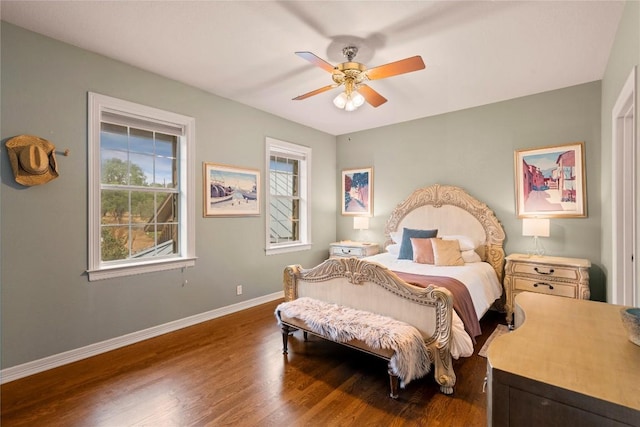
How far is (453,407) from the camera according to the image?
195cm

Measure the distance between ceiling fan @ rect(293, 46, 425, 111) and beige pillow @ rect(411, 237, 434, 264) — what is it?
1740mm

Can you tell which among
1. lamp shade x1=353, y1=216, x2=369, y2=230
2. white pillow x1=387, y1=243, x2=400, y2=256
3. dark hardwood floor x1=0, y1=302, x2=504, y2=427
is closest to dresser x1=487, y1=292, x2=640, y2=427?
dark hardwood floor x1=0, y1=302, x2=504, y2=427

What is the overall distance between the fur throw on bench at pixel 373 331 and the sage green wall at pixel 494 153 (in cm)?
249

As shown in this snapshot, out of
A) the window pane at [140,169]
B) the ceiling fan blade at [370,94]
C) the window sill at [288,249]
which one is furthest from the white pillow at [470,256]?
the window pane at [140,169]

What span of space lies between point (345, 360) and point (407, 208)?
8.78 feet

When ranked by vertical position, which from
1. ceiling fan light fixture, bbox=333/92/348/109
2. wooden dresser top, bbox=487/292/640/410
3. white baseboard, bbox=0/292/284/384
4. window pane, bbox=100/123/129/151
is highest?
ceiling fan light fixture, bbox=333/92/348/109

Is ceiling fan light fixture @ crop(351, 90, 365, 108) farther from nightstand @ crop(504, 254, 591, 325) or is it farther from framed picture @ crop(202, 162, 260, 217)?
nightstand @ crop(504, 254, 591, 325)

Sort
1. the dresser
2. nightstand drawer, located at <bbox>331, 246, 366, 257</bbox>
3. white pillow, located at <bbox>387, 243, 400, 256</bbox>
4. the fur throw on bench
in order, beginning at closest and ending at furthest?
1. the dresser
2. the fur throw on bench
3. white pillow, located at <bbox>387, 243, 400, 256</bbox>
4. nightstand drawer, located at <bbox>331, 246, 366, 257</bbox>

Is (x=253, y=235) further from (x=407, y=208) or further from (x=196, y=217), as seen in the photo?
(x=407, y=208)

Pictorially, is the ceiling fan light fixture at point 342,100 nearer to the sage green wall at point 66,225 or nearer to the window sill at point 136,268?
the sage green wall at point 66,225

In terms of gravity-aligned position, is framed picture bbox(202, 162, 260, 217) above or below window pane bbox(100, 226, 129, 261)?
above

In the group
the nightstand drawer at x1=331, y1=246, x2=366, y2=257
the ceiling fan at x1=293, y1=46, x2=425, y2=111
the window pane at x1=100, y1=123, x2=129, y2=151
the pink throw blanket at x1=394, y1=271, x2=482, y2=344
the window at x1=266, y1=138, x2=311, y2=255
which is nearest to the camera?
the ceiling fan at x1=293, y1=46, x2=425, y2=111

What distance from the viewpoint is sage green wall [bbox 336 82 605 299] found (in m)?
3.30

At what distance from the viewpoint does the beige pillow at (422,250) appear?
349 centimetres
